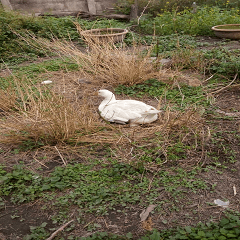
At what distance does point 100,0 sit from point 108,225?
37.2 feet

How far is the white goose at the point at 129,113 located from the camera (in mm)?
3501

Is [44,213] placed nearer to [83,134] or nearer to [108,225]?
[108,225]

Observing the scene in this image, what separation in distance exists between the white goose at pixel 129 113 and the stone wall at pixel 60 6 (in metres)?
8.51

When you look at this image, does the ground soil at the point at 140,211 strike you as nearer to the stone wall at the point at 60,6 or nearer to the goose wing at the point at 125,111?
the goose wing at the point at 125,111

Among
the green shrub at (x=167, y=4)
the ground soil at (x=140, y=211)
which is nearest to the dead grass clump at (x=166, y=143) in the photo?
the ground soil at (x=140, y=211)

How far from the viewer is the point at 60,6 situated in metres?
11.6

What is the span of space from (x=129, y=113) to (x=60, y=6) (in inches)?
375

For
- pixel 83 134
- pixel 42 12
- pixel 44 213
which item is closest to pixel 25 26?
pixel 42 12

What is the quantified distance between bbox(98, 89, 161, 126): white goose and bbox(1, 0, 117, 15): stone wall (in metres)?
8.51

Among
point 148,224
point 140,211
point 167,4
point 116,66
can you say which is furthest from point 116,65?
point 167,4

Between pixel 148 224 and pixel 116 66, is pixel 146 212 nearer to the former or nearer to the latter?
pixel 148 224

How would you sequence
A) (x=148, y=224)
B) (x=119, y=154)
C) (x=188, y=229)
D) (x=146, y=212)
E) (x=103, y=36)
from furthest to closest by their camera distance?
(x=103, y=36) < (x=119, y=154) < (x=146, y=212) < (x=148, y=224) < (x=188, y=229)

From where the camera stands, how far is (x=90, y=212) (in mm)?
2207

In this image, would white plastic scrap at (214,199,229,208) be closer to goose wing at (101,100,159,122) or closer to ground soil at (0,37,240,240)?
ground soil at (0,37,240,240)
